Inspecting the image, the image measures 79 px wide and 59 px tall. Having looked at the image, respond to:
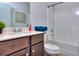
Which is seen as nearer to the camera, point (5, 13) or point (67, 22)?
point (5, 13)

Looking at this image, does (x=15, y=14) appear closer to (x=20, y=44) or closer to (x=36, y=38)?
(x=36, y=38)

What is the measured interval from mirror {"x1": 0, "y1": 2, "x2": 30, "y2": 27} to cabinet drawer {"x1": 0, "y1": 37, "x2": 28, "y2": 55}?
0.60m

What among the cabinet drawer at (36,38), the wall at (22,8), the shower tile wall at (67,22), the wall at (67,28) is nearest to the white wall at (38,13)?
the wall at (22,8)

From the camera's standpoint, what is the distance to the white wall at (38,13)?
267 centimetres

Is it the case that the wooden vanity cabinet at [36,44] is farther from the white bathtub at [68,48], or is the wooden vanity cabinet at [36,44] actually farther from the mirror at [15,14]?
the white bathtub at [68,48]

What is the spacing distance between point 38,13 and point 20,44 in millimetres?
1693

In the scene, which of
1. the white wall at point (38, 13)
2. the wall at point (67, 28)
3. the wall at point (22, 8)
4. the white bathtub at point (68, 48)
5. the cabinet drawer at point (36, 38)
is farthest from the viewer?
the wall at point (67, 28)

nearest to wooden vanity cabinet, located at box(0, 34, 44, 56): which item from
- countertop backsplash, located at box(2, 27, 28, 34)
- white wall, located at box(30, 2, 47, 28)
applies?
countertop backsplash, located at box(2, 27, 28, 34)

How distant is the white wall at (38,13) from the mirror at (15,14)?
250 mm

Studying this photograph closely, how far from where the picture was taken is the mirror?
5.98 ft

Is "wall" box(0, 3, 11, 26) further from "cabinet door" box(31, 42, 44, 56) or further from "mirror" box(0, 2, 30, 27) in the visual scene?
"cabinet door" box(31, 42, 44, 56)

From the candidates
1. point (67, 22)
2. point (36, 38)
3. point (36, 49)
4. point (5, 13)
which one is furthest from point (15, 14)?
point (67, 22)

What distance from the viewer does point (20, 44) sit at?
141 cm

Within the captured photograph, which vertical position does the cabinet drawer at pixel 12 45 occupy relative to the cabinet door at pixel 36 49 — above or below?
above
